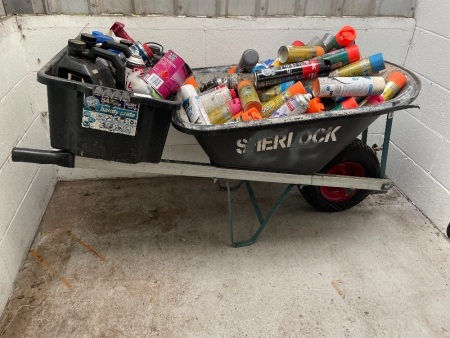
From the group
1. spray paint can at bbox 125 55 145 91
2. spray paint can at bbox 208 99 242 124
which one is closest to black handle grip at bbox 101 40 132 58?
spray paint can at bbox 125 55 145 91

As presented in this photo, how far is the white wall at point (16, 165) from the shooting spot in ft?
5.01

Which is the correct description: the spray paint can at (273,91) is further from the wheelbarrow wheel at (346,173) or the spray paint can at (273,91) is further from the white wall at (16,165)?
the white wall at (16,165)

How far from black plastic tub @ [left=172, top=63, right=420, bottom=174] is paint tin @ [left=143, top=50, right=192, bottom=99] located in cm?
10

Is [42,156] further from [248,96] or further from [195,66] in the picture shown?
[195,66]

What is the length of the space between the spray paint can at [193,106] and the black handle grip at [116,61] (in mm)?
271

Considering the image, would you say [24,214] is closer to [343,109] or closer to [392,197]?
[343,109]

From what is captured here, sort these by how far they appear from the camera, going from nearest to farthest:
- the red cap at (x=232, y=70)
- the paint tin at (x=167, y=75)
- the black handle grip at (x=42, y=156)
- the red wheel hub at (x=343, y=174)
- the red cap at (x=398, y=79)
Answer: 1. the black handle grip at (x=42, y=156)
2. the paint tin at (x=167, y=75)
3. the red cap at (x=398, y=79)
4. the red cap at (x=232, y=70)
5. the red wheel hub at (x=343, y=174)

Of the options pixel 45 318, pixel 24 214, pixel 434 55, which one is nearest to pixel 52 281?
pixel 45 318

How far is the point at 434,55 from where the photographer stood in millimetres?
1935

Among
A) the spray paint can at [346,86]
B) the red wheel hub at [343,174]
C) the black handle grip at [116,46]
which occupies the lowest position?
the red wheel hub at [343,174]

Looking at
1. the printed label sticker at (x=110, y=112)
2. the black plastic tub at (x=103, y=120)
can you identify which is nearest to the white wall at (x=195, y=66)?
the black plastic tub at (x=103, y=120)

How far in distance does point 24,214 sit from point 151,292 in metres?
0.74

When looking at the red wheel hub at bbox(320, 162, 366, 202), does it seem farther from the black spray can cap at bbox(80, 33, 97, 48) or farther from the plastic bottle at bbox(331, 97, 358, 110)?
the black spray can cap at bbox(80, 33, 97, 48)

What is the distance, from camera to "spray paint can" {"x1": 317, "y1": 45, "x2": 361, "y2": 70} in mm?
1579
